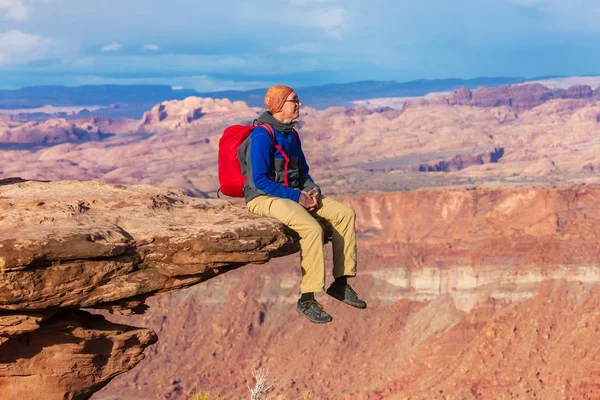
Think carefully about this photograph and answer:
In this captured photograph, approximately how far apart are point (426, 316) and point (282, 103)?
104 ft

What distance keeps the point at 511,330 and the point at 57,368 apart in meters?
26.9

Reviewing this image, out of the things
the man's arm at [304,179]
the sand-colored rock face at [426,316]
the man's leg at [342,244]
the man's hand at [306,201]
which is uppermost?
the man's arm at [304,179]

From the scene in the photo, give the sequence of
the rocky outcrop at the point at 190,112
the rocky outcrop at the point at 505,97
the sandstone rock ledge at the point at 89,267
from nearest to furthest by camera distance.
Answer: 1. the sandstone rock ledge at the point at 89,267
2. the rocky outcrop at the point at 190,112
3. the rocky outcrop at the point at 505,97

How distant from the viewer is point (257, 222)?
1028 cm

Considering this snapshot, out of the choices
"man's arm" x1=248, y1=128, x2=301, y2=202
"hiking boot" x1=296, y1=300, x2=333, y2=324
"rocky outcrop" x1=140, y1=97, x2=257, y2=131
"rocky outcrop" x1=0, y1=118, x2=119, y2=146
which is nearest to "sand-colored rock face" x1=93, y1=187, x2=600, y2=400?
"hiking boot" x1=296, y1=300, x2=333, y2=324

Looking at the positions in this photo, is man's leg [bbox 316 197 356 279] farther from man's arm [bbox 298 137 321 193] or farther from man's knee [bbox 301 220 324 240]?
man's knee [bbox 301 220 324 240]

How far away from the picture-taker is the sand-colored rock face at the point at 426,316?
106 feet

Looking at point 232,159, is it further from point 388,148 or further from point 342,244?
point 388,148

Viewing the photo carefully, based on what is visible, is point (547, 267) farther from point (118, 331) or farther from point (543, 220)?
point (118, 331)

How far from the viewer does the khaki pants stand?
993cm

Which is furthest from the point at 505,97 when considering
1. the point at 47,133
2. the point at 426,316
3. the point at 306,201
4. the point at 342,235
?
the point at 306,201

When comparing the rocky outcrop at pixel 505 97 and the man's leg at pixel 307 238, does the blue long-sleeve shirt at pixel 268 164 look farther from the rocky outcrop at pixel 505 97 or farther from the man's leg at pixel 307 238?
the rocky outcrop at pixel 505 97

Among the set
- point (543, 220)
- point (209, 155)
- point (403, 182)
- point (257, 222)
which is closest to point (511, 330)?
point (543, 220)

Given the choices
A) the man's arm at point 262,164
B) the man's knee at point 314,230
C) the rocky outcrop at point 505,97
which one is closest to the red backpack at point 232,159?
the man's arm at point 262,164
